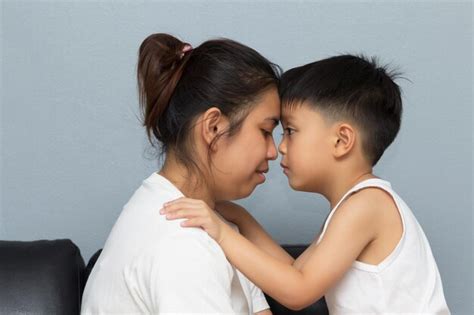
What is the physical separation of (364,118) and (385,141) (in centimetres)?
8

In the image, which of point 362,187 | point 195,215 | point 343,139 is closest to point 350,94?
point 343,139

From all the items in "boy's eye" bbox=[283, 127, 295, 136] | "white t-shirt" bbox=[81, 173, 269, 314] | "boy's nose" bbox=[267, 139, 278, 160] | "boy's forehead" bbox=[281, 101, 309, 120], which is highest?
"boy's forehead" bbox=[281, 101, 309, 120]

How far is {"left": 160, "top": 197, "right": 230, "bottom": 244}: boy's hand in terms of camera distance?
4.85 ft

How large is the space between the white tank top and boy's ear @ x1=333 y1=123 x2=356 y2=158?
8 cm

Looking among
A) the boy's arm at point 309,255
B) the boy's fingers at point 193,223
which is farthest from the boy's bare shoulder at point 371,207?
the boy's fingers at point 193,223

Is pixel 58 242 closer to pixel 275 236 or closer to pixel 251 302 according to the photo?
pixel 251 302

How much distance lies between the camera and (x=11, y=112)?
221 centimetres

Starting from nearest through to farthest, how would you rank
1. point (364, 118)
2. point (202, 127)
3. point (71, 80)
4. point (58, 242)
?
point (202, 127)
point (364, 118)
point (58, 242)
point (71, 80)

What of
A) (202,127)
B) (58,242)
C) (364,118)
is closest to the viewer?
(202,127)

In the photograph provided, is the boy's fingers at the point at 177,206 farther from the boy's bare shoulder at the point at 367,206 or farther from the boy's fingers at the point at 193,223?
the boy's bare shoulder at the point at 367,206

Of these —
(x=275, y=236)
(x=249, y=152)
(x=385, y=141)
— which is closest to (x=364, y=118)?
(x=385, y=141)

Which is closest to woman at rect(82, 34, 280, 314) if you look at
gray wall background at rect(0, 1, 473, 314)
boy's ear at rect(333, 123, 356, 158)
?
boy's ear at rect(333, 123, 356, 158)

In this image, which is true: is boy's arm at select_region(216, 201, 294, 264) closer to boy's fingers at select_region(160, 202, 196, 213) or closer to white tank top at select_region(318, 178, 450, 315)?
white tank top at select_region(318, 178, 450, 315)

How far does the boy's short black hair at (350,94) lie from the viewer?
1721mm
